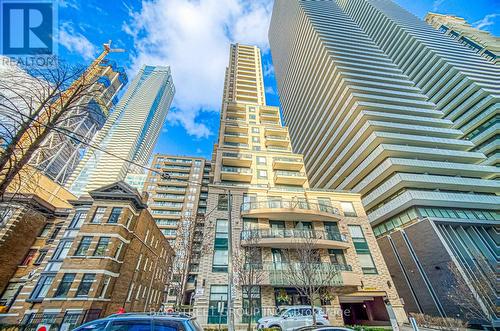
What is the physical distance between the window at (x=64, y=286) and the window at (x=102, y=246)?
2124 mm

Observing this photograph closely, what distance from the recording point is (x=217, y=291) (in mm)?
17297

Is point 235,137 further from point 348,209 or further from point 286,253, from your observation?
point 286,253

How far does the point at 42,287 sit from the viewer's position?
17.4 m

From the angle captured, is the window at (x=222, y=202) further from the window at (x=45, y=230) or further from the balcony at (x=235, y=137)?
the window at (x=45, y=230)

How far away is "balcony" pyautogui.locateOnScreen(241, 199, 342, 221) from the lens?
2078 cm

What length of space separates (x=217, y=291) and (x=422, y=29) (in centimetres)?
9168

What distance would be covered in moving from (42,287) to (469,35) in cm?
11773

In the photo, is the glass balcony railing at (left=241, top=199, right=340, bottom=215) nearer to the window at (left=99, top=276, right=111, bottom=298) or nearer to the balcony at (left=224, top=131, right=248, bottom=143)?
the window at (left=99, top=276, right=111, bottom=298)

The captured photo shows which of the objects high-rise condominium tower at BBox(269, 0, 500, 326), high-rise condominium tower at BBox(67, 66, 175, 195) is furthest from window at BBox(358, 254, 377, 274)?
high-rise condominium tower at BBox(67, 66, 175, 195)

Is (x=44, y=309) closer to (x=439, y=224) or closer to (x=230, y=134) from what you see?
(x=230, y=134)

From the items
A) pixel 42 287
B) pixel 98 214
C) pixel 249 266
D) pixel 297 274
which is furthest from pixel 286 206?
pixel 42 287

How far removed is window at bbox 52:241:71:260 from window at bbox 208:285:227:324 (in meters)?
13.9

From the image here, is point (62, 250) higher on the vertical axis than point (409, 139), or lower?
lower

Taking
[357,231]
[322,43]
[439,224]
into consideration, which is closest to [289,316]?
[357,231]
